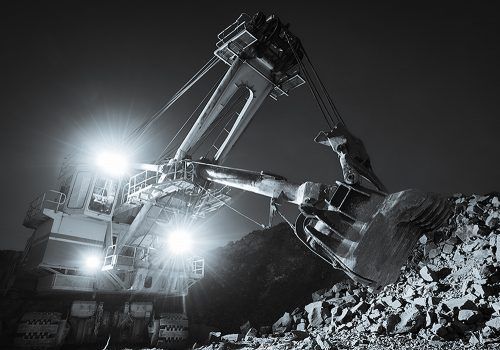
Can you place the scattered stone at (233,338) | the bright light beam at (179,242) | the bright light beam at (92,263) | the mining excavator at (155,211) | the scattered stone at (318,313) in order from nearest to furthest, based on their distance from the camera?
the mining excavator at (155,211), the scattered stone at (318,313), the scattered stone at (233,338), the bright light beam at (92,263), the bright light beam at (179,242)

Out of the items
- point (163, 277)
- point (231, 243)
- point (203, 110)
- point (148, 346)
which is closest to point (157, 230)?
point (163, 277)

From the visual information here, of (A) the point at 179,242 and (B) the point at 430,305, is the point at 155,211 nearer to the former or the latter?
(A) the point at 179,242

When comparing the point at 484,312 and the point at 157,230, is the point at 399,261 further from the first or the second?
the point at 157,230

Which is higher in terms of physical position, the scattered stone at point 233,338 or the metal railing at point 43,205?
the metal railing at point 43,205

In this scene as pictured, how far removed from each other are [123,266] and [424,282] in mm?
9864

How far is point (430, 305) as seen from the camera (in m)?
7.49

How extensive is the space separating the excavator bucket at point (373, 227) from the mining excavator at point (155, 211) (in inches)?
9.2

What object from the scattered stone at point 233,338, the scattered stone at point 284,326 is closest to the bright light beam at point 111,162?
the scattered stone at point 233,338

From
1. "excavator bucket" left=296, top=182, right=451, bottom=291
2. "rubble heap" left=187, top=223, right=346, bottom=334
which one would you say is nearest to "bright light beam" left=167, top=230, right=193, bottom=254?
"rubble heap" left=187, top=223, right=346, bottom=334

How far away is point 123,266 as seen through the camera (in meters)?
10.6

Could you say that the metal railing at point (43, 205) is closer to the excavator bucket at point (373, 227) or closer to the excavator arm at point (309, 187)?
the excavator arm at point (309, 187)

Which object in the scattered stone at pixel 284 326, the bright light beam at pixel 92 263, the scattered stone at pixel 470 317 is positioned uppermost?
the bright light beam at pixel 92 263

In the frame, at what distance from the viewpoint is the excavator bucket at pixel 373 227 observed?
11.2ft

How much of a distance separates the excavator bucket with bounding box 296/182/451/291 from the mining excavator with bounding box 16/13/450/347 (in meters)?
0.23
